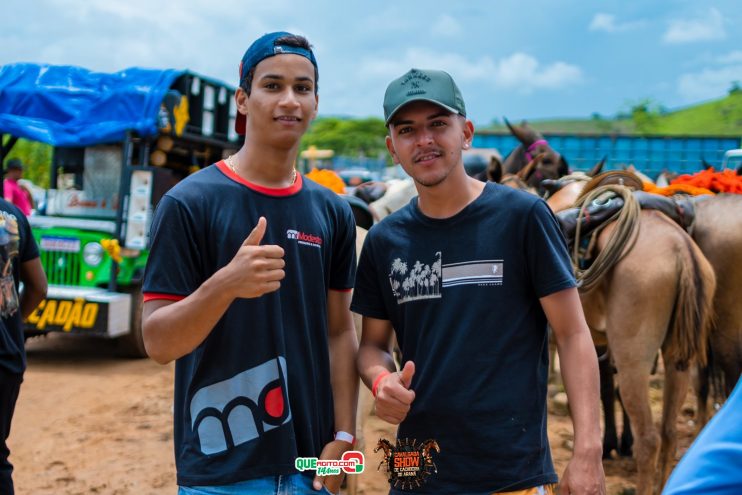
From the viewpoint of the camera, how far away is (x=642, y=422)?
4082 mm

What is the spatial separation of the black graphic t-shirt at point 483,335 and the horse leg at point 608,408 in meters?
3.62

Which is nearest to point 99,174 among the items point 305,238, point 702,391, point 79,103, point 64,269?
point 79,103

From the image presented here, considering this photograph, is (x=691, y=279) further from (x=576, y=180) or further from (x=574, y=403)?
(x=574, y=403)

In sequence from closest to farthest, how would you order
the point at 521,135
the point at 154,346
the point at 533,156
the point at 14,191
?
the point at 154,346 < the point at 533,156 < the point at 521,135 < the point at 14,191

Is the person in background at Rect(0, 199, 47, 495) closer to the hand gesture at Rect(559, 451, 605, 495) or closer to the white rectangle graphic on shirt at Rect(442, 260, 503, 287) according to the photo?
the white rectangle graphic on shirt at Rect(442, 260, 503, 287)

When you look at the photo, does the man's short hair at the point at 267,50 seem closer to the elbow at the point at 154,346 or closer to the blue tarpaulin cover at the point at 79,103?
the elbow at the point at 154,346

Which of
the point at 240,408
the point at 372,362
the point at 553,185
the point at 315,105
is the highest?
the point at 553,185

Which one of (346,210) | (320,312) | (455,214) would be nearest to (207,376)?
(320,312)

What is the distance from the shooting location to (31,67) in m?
7.90

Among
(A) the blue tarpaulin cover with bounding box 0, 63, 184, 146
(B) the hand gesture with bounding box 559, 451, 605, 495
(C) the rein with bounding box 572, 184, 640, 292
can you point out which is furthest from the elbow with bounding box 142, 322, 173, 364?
(A) the blue tarpaulin cover with bounding box 0, 63, 184, 146

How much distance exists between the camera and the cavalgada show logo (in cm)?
192

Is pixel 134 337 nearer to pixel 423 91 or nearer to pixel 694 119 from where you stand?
pixel 423 91

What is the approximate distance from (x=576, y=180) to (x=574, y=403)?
12.8 feet

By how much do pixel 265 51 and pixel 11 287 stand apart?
6.67ft
